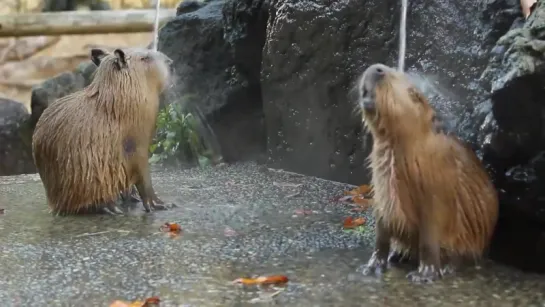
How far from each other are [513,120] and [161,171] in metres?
4.55

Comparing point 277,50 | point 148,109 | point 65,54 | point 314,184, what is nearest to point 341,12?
point 277,50

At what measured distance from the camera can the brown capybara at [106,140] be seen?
4828mm

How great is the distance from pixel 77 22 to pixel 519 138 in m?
10.9

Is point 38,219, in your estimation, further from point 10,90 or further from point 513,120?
point 10,90

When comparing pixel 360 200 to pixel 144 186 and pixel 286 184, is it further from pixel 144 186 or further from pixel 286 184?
pixel 144 186

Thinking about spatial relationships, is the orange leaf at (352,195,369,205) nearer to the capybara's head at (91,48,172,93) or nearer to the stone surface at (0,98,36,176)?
the capybara's head at (91,48,172,93)

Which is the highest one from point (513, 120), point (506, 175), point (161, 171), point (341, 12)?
point (341, 12)

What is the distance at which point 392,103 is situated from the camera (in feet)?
10.2

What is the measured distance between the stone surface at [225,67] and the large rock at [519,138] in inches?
160

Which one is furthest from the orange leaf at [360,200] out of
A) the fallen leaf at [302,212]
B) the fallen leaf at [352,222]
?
the fallen leaf at [352,222]

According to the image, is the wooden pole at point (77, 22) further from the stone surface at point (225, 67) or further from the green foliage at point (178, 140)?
the green foliage at point (178, 140)

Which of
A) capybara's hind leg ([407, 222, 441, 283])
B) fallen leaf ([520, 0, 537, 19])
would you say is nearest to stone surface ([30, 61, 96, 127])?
fallen leaf ([520, 0, 537, 19])

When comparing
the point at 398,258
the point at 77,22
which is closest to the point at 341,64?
the point at 398,258

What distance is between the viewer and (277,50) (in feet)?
21.2
